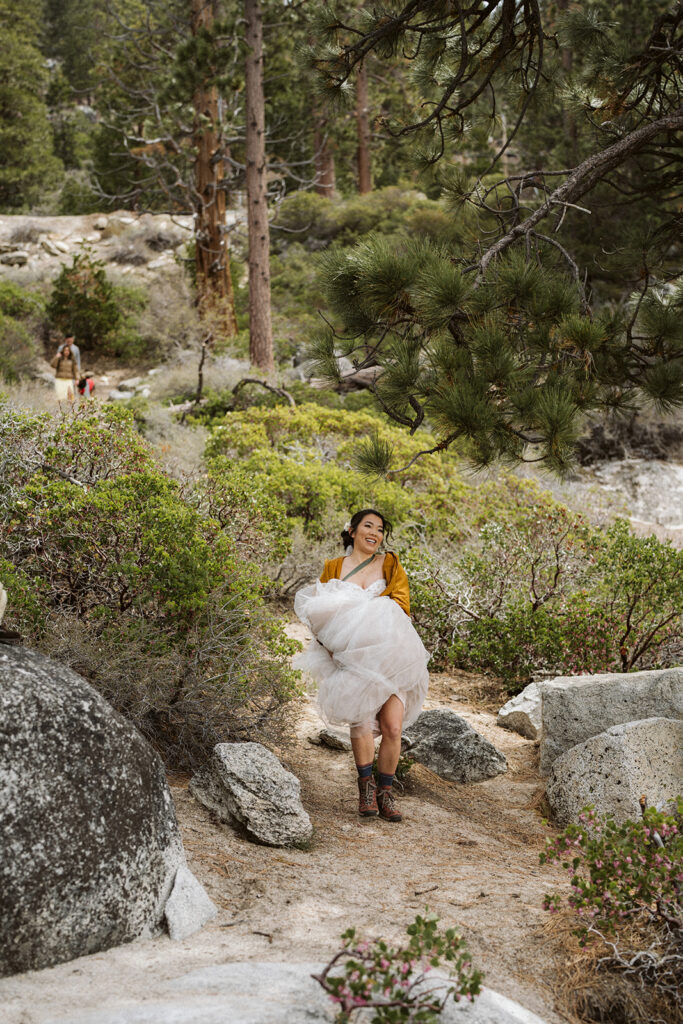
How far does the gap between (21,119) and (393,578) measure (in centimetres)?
2508

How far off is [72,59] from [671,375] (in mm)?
37642

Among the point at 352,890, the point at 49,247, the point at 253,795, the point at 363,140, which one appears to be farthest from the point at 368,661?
the point at 363,140

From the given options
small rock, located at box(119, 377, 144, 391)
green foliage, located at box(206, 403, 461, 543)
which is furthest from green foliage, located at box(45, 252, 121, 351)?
green foliage, located at box(206, 403, 461, 543)

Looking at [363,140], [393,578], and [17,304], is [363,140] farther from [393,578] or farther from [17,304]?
[393,578]

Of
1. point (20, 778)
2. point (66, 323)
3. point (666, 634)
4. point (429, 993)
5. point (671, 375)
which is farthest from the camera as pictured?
point (66, 323)

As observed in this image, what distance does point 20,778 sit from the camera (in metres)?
2.58

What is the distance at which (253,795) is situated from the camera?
147 inches

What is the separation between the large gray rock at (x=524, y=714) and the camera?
5.84 m

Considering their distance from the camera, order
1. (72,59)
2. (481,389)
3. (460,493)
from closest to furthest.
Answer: (481,389) → (460,493) → (72,59)

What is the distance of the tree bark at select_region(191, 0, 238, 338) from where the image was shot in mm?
14989

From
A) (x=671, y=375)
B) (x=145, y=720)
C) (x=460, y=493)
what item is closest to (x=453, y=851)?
(x=145, y=720)

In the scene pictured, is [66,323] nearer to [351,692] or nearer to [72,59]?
[351,692]

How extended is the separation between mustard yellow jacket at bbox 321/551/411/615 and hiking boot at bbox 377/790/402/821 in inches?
33.9

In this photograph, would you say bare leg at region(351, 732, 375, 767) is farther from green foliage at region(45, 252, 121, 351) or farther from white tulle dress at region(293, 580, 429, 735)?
green foliage at region(45, 252, 121, 351)
